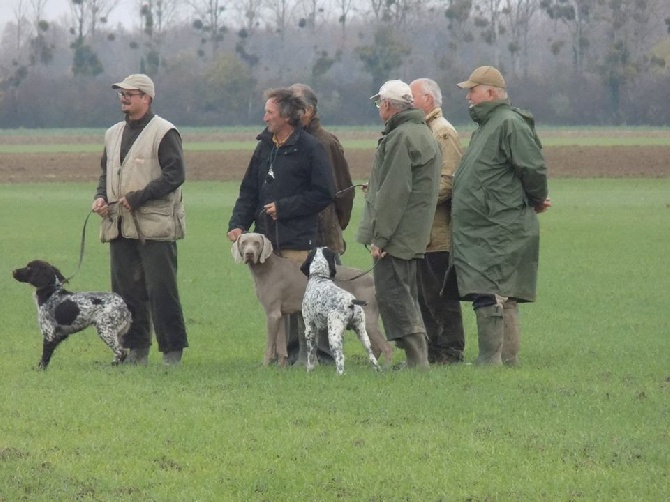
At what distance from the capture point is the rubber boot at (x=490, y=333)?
35.8ft

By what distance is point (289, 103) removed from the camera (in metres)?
11.3

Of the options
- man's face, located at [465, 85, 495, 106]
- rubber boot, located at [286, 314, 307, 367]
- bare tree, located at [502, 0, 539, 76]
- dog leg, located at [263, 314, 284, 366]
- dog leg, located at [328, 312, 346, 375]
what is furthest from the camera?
bare tree, located at [502, 0, 539, 76]

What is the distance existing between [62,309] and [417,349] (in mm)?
2700

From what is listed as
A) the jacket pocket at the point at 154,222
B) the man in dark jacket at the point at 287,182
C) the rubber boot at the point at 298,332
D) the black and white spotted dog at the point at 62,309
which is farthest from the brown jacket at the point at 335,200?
the black and white spotted dog at the point at 62,309

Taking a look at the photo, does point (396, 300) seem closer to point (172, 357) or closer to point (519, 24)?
point (172, 357)

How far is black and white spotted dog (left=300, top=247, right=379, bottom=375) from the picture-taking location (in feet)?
34.9

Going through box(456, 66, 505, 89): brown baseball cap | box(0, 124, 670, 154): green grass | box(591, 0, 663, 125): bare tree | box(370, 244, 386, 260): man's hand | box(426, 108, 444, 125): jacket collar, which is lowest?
box(0, 124, 670, 154): green grass

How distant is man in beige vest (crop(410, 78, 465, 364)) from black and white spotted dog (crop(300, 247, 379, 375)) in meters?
1.05

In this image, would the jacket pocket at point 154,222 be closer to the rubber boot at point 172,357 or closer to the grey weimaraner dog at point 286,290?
the grey weimaraner dog at point 286,290

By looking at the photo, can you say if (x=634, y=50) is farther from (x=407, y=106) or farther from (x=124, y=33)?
(x=407, y=106)

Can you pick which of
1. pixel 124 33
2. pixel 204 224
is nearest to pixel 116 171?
pixel 204 224

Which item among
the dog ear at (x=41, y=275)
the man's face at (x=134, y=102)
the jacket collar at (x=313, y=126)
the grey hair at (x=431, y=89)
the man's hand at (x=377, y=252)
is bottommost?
the dog ear at (x=41, y=275)

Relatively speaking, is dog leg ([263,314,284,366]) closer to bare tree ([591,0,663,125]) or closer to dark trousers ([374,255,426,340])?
dark trousers ([374,255,426,340])

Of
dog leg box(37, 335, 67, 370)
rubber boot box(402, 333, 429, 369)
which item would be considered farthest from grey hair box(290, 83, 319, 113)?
dog leg box(37, 335, 67, 370)
